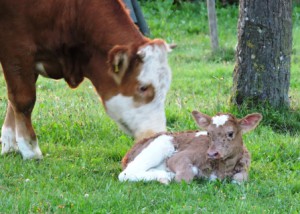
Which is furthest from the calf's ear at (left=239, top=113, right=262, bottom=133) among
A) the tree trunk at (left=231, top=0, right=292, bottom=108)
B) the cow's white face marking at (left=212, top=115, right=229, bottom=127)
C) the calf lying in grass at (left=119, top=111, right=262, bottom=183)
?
the tree trunk at (left=231, top=0, right=292, bottom=108)

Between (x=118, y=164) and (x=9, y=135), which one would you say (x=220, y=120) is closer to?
(x=118, y=164)

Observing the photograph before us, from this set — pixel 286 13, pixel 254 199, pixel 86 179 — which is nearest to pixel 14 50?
pixel 86 179

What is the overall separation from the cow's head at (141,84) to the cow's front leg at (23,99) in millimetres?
784

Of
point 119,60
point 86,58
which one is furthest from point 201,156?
point 86,58

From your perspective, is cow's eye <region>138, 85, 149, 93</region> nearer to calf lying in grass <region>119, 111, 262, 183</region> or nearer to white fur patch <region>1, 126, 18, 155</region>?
calf lying in grass <region>119, 111, 262, 183</region>

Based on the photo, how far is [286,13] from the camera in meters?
9.50

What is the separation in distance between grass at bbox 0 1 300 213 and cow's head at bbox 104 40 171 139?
50 cm

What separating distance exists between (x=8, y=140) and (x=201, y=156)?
2199 millimetres

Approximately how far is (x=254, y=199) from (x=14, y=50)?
2.69 metres

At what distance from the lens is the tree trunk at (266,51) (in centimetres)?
944

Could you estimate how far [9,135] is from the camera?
A: 8312 millimetres

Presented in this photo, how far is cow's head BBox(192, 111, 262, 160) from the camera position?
6875 mm

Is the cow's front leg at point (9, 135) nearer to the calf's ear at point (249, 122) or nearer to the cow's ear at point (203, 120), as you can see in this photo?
the cow's ear at point (203, 120)

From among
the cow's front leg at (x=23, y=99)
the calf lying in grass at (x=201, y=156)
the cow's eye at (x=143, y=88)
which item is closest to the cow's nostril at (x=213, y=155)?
the calf lying in grass at (x=201, y=156)
